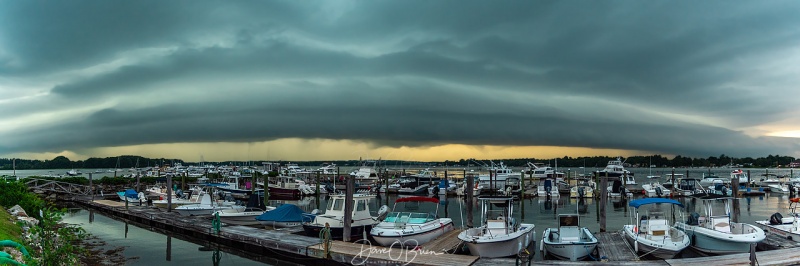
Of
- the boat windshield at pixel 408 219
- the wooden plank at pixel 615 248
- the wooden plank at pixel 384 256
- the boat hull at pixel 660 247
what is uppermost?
the boat windshield at pixel 408 219

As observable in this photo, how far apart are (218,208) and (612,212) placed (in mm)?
38425

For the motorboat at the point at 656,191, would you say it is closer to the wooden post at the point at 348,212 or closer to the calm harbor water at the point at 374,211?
the calm harbor water at the point at 374,211

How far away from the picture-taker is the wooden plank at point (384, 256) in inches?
749

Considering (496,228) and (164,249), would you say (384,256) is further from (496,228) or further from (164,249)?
(164,249)

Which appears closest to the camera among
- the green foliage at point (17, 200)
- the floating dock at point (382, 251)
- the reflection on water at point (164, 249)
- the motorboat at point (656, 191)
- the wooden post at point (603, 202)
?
the floating dock at point (382, 251)

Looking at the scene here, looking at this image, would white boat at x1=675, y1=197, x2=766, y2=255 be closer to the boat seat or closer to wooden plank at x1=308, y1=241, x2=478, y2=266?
the boat seat

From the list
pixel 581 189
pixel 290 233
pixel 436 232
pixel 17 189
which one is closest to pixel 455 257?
pixel 436 232

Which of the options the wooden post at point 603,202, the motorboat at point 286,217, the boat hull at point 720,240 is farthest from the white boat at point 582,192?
the motorboat at point 286,217

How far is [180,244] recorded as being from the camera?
101ft

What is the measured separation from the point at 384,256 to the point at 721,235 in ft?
48.0

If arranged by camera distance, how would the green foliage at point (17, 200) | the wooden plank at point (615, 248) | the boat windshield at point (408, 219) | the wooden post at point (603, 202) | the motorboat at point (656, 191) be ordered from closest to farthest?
the wooden plank at point (615, 248) < the boat windshield at point (408, 219) < the wooden post at point (603, 202) < the green foliage at point (17, 200) < the motorboat at point (656, 191)

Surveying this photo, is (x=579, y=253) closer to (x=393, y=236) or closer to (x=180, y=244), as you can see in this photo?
(x=393, y=236)

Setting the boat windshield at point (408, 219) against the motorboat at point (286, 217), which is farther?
the motorboat at point (286, 217)

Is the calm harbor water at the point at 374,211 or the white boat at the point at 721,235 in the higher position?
the white boat at the point at 721,235
